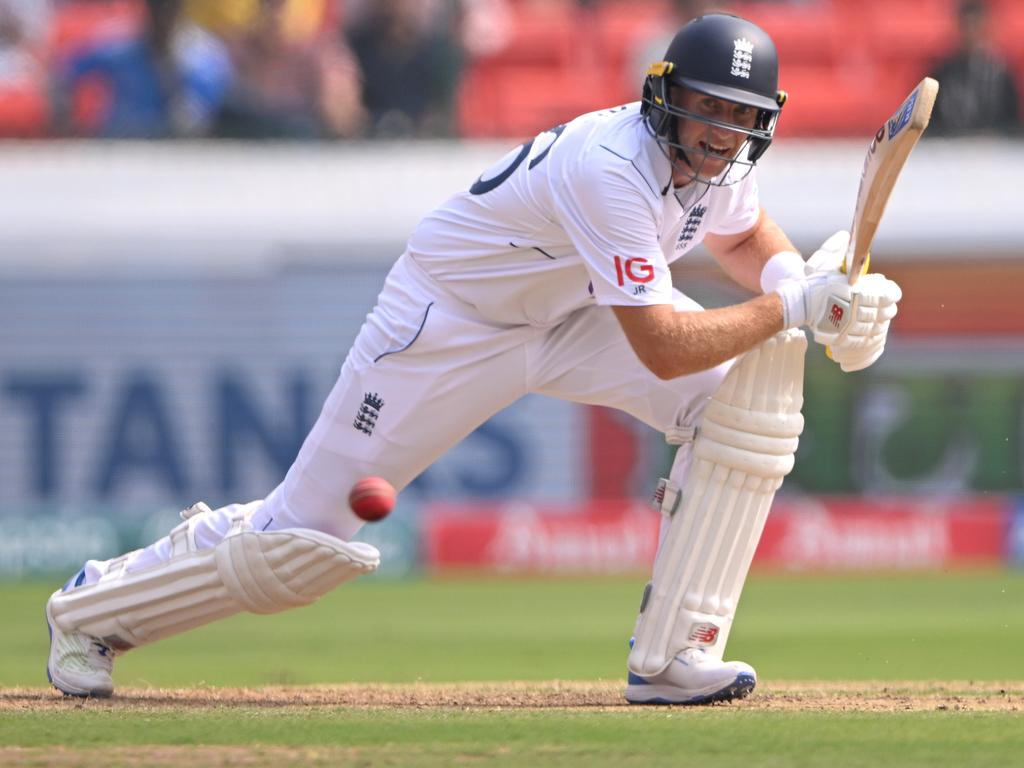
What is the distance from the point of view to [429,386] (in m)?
4.43

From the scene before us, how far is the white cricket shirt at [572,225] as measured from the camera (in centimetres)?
411

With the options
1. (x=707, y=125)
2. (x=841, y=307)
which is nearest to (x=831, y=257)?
(x=841, y=307)

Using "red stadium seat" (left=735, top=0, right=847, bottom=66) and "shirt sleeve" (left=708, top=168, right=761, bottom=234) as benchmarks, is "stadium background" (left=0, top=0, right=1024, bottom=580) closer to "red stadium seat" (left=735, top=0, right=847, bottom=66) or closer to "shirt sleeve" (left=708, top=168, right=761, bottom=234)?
"red stadium seat" (left=735, top=0, right=847, bottom=66)

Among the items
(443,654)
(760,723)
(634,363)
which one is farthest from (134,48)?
(760,723)

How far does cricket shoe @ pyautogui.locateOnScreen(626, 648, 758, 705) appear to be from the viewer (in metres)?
4.34

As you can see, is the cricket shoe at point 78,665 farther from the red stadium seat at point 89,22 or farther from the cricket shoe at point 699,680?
the red stadium seat at point 89,22

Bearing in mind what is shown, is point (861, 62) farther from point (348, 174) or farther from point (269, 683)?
point (269, 683)

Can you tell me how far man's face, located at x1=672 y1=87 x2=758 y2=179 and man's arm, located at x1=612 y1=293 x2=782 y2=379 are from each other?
35 centimetres

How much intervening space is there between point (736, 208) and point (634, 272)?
0.55 m

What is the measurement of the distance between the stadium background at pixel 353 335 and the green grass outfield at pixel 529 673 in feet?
2.28

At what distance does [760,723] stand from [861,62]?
929 centimetres

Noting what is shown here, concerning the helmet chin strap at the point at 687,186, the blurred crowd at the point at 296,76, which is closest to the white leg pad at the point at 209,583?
the helmet chin strap at the point at 687,186

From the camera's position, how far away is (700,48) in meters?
4.15

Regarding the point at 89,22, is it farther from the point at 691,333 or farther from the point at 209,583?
the point at 691,333
